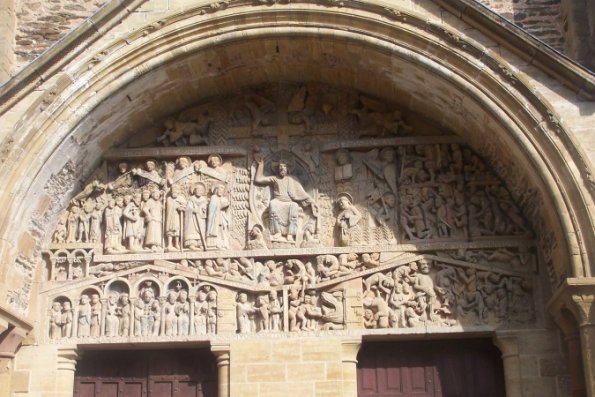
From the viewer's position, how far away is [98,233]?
9883mm

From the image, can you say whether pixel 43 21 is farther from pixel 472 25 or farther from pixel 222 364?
pixel 472 25

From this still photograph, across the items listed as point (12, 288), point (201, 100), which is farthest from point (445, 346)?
point (12, 288)

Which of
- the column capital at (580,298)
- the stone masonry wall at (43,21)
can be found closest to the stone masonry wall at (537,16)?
the column capital at (580,298)

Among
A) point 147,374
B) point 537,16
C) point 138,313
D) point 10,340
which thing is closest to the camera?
point 10,340

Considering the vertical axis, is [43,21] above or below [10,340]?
above

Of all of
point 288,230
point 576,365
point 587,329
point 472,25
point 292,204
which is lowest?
point 576,365

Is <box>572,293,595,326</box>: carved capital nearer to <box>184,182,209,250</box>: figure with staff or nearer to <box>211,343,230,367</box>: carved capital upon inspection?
<box>211,343,230,367</box>: carved capital

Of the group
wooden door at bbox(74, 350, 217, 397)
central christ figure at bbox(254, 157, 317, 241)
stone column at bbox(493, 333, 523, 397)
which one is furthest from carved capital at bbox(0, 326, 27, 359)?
stone column at bbox(493, 333, 523, 397)

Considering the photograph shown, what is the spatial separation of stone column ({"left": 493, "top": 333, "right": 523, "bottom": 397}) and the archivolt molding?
153cm

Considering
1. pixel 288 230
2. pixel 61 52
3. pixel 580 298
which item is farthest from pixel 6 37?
pixel 580 298

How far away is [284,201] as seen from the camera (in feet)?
32.5

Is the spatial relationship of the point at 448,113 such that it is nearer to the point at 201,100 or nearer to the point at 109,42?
the point at 201,100

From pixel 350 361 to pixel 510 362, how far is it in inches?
63.2

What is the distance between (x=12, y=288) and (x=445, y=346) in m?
4.50
